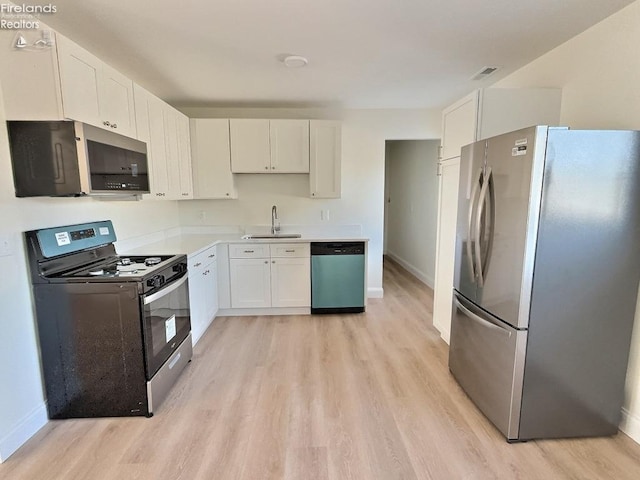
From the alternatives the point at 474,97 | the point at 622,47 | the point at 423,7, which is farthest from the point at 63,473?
the point at 622,47

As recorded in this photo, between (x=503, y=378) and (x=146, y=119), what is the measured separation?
10.8ft

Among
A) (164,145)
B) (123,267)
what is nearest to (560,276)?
(123,267)

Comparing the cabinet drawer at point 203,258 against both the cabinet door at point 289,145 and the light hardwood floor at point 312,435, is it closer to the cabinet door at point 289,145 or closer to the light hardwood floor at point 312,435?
the light hardwood floor at point 312,435

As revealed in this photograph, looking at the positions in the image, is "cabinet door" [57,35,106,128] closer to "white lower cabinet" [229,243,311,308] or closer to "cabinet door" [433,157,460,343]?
"white lower cabinet" [229,243,311,308]

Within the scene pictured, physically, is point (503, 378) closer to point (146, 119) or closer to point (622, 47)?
Result: point (622, 47)

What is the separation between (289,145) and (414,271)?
325 cm

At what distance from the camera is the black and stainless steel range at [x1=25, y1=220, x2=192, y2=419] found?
78.4 inches

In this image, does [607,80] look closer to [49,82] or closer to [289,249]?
[289,249]

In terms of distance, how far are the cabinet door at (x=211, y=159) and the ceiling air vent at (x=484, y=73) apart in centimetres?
267

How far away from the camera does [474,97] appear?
8.14ft

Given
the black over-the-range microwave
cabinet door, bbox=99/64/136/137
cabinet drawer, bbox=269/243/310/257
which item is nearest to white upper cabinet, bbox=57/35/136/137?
cabinet door, bbox=99/64/136/137

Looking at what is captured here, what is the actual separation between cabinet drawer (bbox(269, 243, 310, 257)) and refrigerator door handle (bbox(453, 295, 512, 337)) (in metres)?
1.79

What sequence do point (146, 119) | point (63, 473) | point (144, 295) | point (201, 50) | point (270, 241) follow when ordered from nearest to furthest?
point (63, 473) < point (144, 295) < point (201, 50) < point (146, 119) < point (270, 241)

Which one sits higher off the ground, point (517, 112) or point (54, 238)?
point (517, 112)
